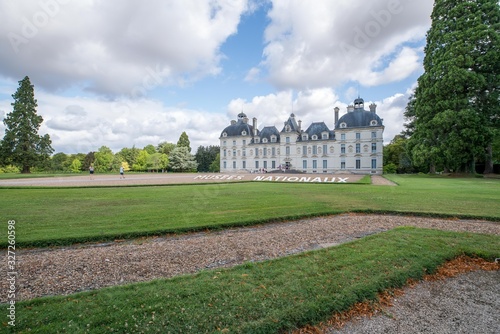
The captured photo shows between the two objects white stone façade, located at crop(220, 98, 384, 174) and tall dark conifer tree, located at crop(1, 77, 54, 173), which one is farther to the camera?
white stone façade, located at crop(220, 98, 384, 174)

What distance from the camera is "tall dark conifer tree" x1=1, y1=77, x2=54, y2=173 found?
38.4m

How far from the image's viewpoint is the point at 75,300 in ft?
10.2

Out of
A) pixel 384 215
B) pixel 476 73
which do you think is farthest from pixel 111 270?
pixel 476 73

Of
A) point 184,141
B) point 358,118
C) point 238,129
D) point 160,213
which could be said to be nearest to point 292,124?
point 238,129

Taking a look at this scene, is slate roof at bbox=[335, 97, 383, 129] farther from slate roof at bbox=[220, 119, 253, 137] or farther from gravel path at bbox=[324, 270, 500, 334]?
gravel path at bbox=[324, 270, 500, 334]

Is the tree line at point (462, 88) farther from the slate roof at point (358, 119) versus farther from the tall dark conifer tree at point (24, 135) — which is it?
the tall dark conifer tree at point (24, 135)

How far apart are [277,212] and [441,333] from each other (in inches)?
229

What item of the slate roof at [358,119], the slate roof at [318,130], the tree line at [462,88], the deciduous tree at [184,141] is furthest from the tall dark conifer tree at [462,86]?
the deciduous tree at [184,141]

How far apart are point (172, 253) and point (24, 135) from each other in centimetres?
4829

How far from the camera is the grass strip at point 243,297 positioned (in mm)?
2656

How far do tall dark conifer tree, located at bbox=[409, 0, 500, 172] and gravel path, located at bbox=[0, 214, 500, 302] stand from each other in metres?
23.4

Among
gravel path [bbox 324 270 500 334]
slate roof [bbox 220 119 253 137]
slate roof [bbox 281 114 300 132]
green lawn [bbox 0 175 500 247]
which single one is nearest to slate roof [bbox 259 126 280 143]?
slate roof [bbox 220 119 253 137]

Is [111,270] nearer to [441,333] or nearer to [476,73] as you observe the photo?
[441,333]

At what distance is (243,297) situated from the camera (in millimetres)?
3152
